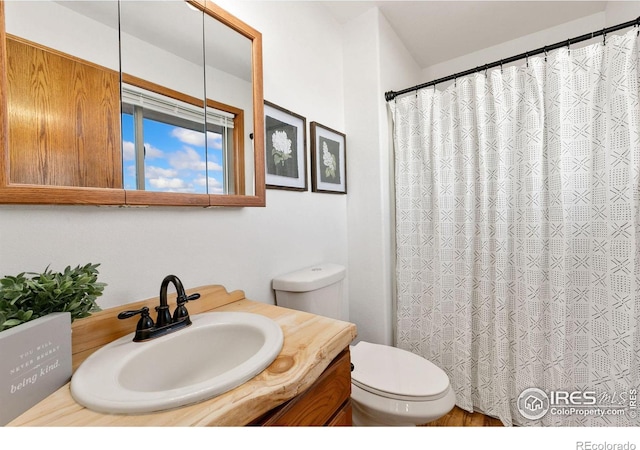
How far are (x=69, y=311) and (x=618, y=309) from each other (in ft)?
6.04

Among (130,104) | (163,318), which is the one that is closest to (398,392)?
(163,318)

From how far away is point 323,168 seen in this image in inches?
60.4

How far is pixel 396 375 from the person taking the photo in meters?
1.12

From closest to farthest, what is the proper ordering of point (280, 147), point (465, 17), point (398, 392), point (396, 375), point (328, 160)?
point (398, 392), point (396, 375), point (280, 147), point (328, 160), point (465, 17)

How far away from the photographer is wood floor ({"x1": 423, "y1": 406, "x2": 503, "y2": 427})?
1.39 m

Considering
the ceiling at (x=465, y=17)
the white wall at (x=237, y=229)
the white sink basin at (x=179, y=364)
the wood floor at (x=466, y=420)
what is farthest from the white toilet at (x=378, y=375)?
the ceiling at (x=465, y=17)

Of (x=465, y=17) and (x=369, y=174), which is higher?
(x=465, y=17)

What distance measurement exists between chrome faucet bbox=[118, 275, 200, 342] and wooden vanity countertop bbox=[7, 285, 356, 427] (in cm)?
8

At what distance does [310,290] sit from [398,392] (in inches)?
19.9

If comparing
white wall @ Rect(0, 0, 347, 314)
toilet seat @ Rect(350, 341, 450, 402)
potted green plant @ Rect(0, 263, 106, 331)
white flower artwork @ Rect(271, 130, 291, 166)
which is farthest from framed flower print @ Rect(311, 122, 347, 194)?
potted green plant @ Rect(0, 263, 106, 331)

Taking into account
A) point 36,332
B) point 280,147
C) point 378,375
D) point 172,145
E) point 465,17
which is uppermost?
point 465,17

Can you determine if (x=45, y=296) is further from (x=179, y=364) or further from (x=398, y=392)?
(x=398, y=392)

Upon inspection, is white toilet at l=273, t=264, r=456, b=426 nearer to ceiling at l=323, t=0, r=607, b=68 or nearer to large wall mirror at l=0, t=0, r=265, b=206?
large wall mirror at l=0, t=0, r=265, b=206
